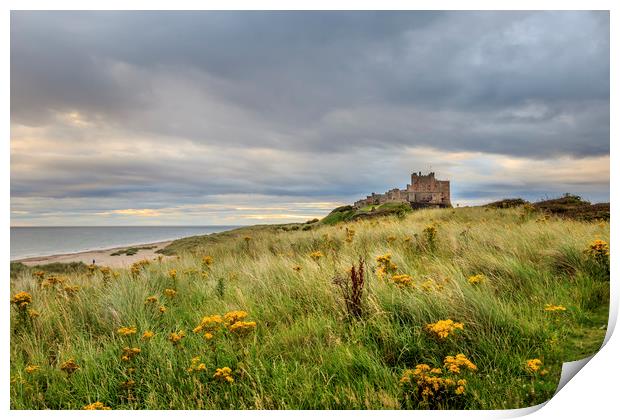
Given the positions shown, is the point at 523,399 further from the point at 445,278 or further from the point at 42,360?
the point at 42,360

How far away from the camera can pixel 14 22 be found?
A: 348 centimetres

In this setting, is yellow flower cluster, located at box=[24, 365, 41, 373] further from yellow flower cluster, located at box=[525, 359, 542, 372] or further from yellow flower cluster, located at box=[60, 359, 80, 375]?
yellow flower cluster, located at box=[525, 359, 542, 372]

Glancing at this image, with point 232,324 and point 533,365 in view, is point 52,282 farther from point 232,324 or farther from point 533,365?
point 533,365

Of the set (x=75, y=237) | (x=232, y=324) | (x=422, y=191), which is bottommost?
(x=232, y=324)

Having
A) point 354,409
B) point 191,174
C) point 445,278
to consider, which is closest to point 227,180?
point 191,174

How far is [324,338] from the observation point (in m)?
2.74

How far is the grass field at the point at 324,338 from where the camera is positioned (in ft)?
7.62

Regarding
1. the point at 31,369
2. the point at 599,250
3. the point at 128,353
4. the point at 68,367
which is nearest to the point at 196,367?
the point at 128,353

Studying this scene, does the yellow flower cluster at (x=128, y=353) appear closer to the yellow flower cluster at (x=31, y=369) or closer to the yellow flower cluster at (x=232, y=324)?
the yellow flower cluster at (x=232, y=324)

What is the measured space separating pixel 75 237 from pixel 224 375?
3024mm

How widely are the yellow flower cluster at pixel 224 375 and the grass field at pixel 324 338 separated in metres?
0.02

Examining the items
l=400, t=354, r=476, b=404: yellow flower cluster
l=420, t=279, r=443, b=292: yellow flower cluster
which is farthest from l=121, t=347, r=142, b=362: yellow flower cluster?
l=420, t=279, r=443, b=292: yellow flower cluster
